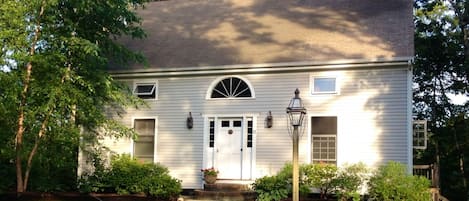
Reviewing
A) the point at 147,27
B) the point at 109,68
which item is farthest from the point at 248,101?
the point at 147,27

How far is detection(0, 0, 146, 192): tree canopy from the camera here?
10898mm

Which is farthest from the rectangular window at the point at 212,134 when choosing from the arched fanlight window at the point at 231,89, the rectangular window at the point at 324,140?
the rectangular window at the point at 324,140

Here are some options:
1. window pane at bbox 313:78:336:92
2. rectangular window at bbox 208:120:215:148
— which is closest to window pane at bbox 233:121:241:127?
rectangular window at bbox 208:120:215:148

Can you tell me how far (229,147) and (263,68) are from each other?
2.18 meters

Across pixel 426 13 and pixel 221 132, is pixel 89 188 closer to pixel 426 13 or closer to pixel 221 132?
pixel 221 132

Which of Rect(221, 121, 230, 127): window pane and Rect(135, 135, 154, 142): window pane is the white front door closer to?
Rect(221, 121, 230, 127): window pane

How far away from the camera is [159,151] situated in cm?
1370

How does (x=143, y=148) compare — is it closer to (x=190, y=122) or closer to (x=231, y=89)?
(x=190, y=122)

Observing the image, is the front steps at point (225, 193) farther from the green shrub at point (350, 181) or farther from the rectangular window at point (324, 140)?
the green shrub at point (350, 181)

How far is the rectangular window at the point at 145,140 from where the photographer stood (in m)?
13.9

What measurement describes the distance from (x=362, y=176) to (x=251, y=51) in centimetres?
431

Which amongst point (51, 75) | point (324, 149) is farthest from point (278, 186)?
point (51, 75)

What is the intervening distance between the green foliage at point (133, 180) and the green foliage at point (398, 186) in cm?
464

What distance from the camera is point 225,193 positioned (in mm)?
11914
